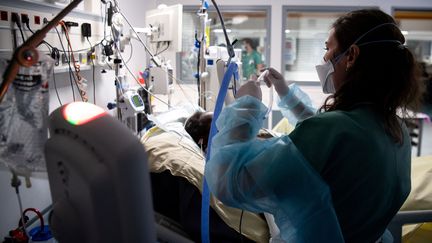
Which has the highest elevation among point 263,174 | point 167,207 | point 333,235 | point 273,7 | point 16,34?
point 273,7

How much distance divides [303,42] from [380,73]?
13.8 feet

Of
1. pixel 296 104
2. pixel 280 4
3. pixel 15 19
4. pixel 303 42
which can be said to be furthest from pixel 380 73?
pixel 303 42

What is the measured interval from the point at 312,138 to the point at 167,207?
43.4 inches

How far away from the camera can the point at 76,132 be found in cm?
58

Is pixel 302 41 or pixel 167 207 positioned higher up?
pixel 302 41

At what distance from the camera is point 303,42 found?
5.03 meters

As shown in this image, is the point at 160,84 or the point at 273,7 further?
the point at 273,7

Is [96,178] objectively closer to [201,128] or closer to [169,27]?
[201,128]

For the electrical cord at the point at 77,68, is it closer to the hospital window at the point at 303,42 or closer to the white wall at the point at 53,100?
the white wall at the point at 53,100

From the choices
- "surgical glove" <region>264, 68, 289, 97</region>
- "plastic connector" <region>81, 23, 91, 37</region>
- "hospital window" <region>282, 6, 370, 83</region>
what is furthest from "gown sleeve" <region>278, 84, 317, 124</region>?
"hospital window" <region>282, 6, 370, 83</region>

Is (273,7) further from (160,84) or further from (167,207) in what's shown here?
(167,207)

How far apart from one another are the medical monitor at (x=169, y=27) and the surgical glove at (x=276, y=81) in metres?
1.27

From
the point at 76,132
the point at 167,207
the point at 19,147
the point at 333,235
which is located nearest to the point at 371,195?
the point at 333,235

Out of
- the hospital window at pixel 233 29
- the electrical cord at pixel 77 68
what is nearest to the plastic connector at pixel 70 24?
the electrical cord at pixel 77 68
